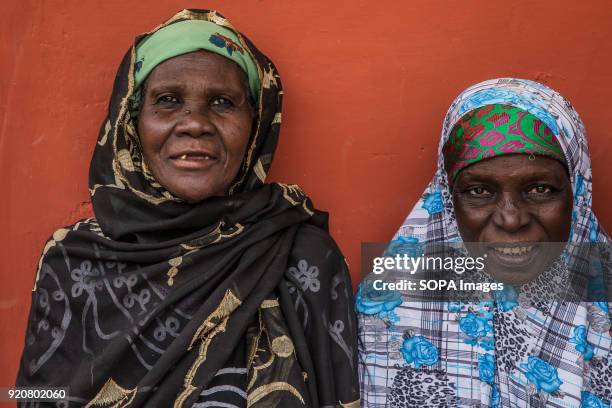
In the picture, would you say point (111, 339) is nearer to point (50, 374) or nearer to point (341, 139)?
point (50, 374)

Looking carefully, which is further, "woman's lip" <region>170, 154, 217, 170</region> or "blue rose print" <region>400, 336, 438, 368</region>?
"blue rose print" <region>400, 336, 438, 368</region>

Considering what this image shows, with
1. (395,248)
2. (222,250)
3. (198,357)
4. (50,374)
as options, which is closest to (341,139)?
(395,248)

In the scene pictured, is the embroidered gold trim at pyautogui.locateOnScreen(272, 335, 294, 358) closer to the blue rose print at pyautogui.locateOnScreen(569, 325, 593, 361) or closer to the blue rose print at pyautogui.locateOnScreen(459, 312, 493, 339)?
the blue rose print at pyautogui.locateOnScreen(459, 312, 493, 339)

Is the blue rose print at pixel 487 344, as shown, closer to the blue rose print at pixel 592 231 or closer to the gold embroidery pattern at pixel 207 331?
the blue rose print at pixel 592 231

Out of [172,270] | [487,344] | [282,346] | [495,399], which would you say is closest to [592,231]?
[487,344]

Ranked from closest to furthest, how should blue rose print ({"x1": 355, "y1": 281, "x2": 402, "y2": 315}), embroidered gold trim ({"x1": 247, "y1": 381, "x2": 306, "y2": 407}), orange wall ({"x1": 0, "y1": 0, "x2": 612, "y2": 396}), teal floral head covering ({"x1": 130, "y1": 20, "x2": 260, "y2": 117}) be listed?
embroidered gold trim ({"x1": 247, "y1": 381, "x2": 306, "y2": 407}) < teal floral head covering ({"x1": 130, "y1": 20, "x2": 260, "y2": 117}) < blue rose print ({"x1": 355, "y1": 281, "x2": 402, "y2": 315}) < orange wall ({"x1": 0, "y1": 0, "x2": 612, "y2": 396})

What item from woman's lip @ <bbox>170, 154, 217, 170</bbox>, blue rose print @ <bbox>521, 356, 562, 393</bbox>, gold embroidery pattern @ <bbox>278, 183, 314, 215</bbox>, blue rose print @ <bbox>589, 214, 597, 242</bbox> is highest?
woman's lip @ <bbox>170, 154, 217, 170</bbox>

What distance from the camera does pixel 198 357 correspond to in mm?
2148

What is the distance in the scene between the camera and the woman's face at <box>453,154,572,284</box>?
2.27 metres

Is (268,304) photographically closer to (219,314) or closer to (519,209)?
(219,314)

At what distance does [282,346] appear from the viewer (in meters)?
2.17

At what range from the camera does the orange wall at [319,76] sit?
2.77 meters

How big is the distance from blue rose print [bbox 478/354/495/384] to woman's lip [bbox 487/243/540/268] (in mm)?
292

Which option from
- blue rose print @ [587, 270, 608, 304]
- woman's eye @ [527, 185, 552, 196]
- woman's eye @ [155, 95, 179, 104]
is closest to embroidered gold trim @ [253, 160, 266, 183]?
woman's eye @ [155, 95, 179, 104]
